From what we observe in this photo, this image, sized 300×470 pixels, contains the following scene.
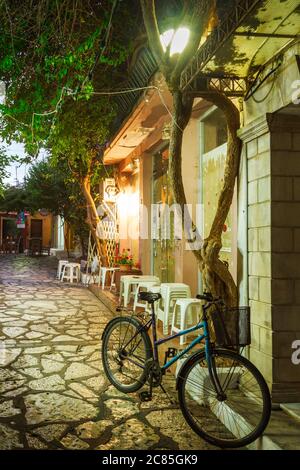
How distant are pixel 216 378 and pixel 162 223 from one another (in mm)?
7983

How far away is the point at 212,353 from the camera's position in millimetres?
4645

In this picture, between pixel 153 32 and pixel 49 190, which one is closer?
pixel 153 32

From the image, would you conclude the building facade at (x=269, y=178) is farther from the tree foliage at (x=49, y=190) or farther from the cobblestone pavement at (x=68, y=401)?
the tree foliage at (x=49, y=190)

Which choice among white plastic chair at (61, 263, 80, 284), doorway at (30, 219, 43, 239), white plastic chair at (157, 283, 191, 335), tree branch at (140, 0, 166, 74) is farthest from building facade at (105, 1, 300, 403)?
doorway at (30, 219, 43, 239)

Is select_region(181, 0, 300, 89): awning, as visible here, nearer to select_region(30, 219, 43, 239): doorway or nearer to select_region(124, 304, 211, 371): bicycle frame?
select_region(124, 304, 211, 371): bicycle frame

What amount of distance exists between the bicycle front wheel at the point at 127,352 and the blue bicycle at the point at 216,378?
1 cm

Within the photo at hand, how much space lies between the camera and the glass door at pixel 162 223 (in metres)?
11.6

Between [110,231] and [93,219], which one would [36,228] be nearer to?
[93,219]

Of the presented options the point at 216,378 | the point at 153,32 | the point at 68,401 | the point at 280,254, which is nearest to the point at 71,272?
the point at 68,401

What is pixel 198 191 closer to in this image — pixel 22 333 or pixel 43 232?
pixel 22 333

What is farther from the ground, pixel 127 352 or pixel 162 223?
pixel 162 223

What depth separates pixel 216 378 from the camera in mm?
4656

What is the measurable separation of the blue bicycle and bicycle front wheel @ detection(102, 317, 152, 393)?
1 cm

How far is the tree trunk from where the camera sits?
16.6 m
